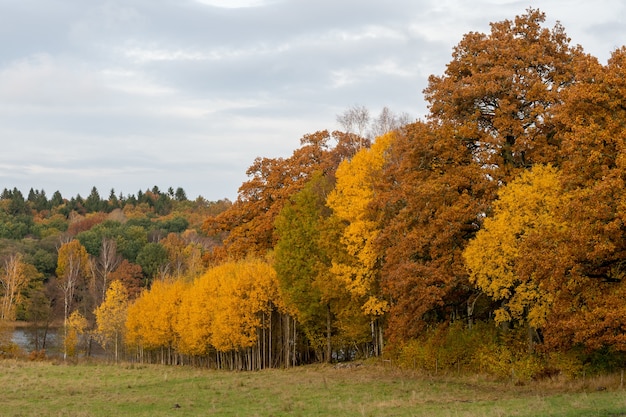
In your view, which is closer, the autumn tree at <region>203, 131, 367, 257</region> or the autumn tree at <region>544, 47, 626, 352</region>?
the autumn tree at <region>544, 47, 626, 352</region>

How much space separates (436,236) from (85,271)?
291ft

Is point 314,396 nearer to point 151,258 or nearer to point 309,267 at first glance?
point 309,267

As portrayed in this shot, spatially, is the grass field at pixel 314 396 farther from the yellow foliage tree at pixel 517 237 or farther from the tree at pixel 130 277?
the tree at pixel 130 277

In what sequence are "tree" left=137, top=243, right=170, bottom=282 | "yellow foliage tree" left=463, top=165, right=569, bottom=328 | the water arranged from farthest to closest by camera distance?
"tree" left=137, top=243, right=170, bottom=282, the water, "yellow foliage tree" left=463, top=165, right=569, bottom=328

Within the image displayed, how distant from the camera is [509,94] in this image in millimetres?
30328

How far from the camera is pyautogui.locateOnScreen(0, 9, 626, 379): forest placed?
23688mm

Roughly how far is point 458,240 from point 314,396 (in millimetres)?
10253

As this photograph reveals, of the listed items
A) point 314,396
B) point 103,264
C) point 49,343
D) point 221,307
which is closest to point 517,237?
point 314,396

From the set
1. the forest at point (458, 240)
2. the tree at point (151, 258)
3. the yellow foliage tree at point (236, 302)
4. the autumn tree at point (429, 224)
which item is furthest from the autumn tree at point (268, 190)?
the tree at point (151, 258)

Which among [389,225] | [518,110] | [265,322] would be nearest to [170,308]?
[265,322]

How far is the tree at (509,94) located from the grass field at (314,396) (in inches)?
395

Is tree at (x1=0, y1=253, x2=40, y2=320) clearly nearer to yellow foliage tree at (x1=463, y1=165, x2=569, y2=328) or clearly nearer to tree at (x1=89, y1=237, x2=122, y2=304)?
tree at (x1=89, y1=237, x2=122, y2=304)

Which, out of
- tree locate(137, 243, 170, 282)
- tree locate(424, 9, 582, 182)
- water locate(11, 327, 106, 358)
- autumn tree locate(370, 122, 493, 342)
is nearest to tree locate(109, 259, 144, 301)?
tree locate(137, 243, 170, 282)

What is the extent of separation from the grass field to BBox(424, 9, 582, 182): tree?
10039mm
